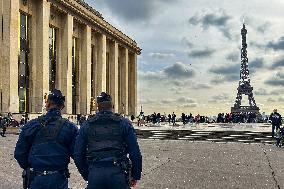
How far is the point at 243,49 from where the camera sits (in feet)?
358

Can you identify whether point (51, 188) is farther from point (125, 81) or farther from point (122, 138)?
point (125, 81)

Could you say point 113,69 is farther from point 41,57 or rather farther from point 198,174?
point 198,174

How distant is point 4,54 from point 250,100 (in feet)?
246

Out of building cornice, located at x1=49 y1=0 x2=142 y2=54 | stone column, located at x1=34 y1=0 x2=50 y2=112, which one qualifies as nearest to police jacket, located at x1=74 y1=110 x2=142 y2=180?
stone column, located at x1=34 y1=0 x2=50 y2=112

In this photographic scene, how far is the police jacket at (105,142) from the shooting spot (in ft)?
14.7

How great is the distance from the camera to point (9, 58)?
40469 millimetres

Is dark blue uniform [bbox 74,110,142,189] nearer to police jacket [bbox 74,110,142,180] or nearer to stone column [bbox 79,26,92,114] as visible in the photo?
police jacket [bbox 74,110,142,180]

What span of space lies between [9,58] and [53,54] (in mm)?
12231

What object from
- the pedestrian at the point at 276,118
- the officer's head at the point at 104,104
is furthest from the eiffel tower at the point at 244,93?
the officer's head at the point at 104,104

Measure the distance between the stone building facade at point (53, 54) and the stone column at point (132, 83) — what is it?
11994 millimetres

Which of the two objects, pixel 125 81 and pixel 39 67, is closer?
pixel 39 67

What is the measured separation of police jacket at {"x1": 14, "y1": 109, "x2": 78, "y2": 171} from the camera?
4520 millimetres

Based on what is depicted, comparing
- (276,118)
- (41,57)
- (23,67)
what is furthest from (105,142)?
(41,57)

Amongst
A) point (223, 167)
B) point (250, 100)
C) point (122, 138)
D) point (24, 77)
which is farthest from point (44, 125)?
point (250, 100)
